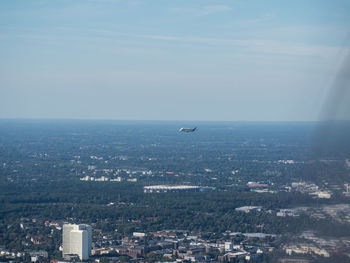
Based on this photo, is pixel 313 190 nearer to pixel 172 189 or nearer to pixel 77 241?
pixel 77 241

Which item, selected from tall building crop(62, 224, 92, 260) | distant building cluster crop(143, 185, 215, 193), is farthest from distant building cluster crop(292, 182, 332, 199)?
distant building cluster crop(143, 185, 215, 193)

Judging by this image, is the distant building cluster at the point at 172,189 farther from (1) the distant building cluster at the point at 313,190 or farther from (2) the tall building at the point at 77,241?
(1) the distant building cluster at the point at 313,190

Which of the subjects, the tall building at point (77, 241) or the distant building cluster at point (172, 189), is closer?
the tall building at point (77, 241)

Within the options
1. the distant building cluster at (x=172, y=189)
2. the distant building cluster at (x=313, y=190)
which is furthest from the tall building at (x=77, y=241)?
the distant building cluster at (x=172, y=189)

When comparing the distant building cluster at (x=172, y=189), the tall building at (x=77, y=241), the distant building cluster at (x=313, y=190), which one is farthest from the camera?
the distant building cluster at (x=172, y=189)

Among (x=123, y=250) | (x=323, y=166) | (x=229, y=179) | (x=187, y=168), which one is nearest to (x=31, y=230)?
(x=123, y=250)

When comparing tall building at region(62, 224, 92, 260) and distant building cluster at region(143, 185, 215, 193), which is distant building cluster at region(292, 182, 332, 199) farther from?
distant building cluster at region(143, 185, 215, 193)

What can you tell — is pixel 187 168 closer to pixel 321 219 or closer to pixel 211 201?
pixel 211 201

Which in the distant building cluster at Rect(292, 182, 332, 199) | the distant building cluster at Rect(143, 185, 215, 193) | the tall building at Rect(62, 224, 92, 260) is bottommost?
the distant building cluster at Rect(143, 185, 215, 193)

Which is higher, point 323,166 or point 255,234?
point 323,166
